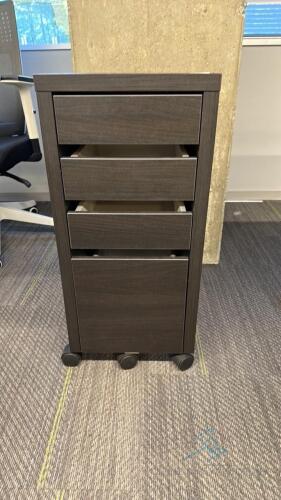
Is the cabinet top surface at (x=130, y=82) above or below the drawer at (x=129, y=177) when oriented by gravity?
above

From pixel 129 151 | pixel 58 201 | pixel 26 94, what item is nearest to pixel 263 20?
pixel 26 94

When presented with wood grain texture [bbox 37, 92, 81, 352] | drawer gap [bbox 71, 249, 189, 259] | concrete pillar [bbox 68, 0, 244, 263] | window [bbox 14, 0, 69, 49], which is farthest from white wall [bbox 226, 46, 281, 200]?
wood grain texture [bbox 37, 92, 81, 352]

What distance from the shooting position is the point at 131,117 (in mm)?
707

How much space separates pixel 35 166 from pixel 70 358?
149 centimetres

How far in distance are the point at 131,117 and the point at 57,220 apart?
0.30 metres

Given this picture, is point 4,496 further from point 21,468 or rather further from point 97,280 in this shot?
point 97,280

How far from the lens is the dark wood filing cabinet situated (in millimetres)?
692

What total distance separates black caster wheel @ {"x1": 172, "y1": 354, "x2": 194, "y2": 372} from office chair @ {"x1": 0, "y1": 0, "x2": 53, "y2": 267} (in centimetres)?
103

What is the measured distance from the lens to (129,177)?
0.77 m

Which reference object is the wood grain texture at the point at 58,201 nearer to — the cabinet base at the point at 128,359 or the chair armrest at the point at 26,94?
the cabinet base at the point at 128,359

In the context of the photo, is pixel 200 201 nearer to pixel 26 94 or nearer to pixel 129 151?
pixel 129 151

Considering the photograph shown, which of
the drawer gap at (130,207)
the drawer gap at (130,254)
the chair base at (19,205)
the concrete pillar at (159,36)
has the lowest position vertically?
the chair base at (19,205)

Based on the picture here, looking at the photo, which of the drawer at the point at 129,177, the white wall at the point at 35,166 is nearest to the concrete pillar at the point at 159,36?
the drawer at the point at 129,177

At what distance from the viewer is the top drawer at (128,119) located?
0.69m
